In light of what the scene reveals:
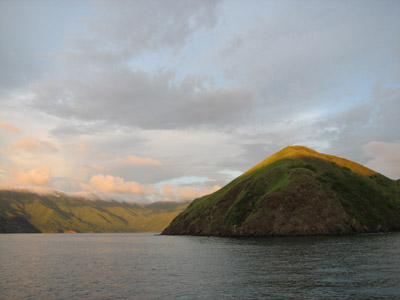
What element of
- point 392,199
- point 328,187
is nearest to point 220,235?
point 328,187

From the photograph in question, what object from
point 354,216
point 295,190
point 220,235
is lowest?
point 220,235

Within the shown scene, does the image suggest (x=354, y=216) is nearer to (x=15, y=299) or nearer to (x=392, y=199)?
(x=392, y=199)

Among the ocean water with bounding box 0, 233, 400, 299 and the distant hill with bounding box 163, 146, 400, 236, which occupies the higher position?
→ the distant hill with bounding box 163, 146, 400, 236

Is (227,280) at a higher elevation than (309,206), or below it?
below

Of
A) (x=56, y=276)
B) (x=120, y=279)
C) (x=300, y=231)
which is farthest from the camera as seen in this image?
(x=300, y=231)

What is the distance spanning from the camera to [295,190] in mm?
169000

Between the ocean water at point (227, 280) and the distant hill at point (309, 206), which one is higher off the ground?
the distant hill at point (309, 206)

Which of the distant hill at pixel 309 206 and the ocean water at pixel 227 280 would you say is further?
the distant hill at pixel 309 206

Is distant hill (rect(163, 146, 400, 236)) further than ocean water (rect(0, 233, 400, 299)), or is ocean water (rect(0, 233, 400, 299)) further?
distant hill (rect(163, 146, 400, 236))

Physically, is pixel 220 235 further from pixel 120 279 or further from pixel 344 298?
pixel 344 298

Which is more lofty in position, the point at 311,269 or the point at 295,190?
the point at 295,190

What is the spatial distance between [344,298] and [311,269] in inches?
766

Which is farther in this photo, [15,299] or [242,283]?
[242,283]

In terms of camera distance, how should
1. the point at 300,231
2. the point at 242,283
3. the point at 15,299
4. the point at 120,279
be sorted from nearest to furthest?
the point at 15,299 < the point at 242,283 < the point at 120,279 < the point at 300,231
